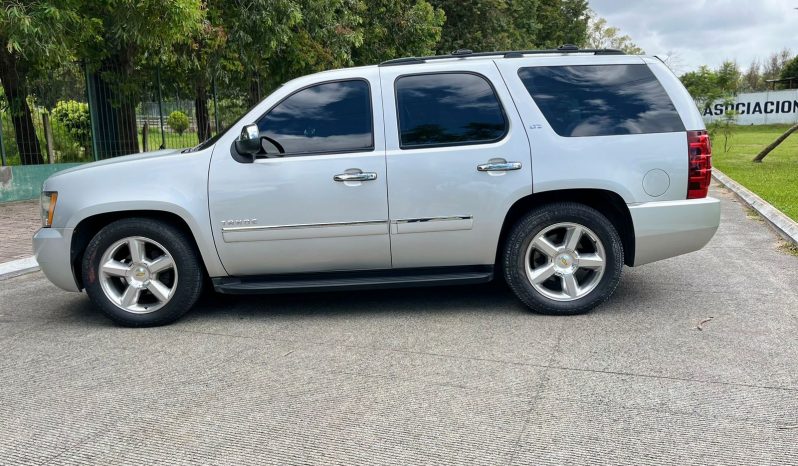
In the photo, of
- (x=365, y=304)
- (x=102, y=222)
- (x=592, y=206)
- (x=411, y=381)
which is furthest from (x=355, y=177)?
(x=102, y=222)

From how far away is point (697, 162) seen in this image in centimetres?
491

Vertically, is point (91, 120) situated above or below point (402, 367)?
above

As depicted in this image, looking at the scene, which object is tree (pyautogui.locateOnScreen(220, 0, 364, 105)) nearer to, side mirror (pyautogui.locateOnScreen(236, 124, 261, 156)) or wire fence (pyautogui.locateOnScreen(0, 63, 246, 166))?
wire fence (pyautogui.locateOnScreen(0, 63, 246, 166))

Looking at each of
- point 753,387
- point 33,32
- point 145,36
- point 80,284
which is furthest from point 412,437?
point 145,36

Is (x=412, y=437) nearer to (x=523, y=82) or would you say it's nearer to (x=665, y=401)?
(x=665, y=401)

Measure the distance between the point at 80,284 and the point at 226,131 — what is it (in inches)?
64.2

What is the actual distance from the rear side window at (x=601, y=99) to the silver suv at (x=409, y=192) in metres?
0.01

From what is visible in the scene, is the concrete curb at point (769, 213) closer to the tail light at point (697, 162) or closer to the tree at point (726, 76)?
the tail light at point (697, 162)

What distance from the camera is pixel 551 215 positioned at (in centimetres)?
496

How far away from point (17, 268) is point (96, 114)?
8263 millimetres

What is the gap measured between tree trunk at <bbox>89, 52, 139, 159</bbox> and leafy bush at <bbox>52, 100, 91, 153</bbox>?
22 cm

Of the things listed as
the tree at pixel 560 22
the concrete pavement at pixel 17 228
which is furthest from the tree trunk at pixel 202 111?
the tree at pixel 560 22

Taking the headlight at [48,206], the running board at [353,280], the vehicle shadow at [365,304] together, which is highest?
the headlight at [48,206]

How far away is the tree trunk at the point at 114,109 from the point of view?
14.0 meters
